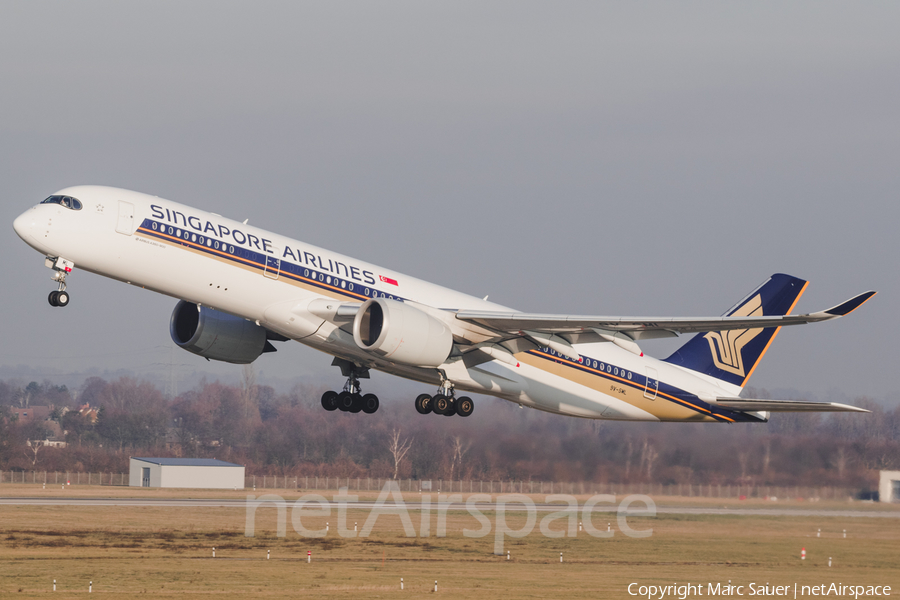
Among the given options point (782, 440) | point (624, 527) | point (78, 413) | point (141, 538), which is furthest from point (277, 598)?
point (78, 413)

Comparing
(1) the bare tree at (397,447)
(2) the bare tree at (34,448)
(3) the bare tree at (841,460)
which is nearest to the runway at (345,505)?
(1) the bare tree at (397,447)

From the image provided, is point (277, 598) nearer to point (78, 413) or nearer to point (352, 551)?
point (352, 551)

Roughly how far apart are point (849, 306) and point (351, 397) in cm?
1694

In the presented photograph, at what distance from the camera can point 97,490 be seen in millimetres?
61000

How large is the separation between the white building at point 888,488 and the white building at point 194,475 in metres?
38.8

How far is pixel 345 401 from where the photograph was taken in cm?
3441

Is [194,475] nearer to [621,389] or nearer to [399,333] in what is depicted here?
[621,389]

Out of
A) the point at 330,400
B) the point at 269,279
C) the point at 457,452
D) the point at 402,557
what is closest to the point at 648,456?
the point at 457,452

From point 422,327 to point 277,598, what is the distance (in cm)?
1084

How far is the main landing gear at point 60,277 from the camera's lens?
26359mm

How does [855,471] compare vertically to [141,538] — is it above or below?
above

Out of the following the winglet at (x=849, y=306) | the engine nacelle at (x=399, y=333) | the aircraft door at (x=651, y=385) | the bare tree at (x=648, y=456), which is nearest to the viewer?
the winglet at (x=849, y=306)

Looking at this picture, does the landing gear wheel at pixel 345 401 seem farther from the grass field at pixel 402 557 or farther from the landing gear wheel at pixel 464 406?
the grass field at pixel 402 557

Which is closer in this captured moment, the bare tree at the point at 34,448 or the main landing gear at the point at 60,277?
the main landing gear at the point at 60,277
